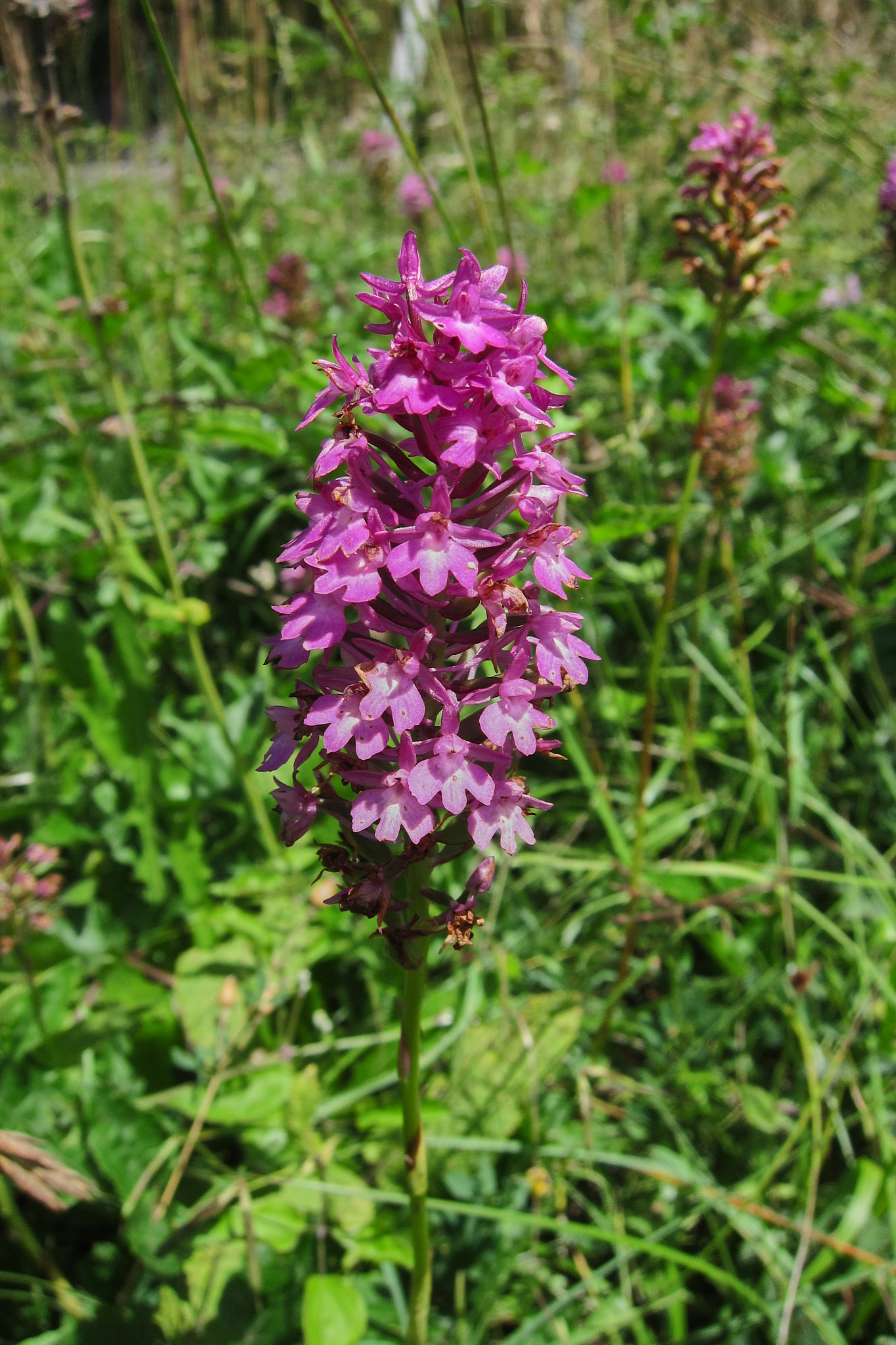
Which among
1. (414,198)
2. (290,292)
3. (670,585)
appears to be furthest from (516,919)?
(414,198)

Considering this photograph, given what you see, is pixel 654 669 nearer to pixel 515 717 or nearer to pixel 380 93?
pixel 515 717

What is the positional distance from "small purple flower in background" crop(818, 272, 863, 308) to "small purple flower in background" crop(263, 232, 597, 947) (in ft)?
16.2

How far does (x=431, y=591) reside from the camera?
1159 millimetres

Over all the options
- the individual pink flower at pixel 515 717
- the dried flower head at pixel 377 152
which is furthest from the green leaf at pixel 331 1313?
the dried flower head at pixel 377 152

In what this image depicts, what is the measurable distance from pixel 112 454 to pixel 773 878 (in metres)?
2.76

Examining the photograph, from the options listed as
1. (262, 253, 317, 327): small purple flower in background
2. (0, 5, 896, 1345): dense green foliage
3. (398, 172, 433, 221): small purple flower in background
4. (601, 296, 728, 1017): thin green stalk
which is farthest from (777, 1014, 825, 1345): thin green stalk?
(398, 172, 433, 221): small purple flower in background

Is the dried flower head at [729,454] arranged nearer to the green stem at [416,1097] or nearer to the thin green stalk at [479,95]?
the thin green stalk at [479,95]

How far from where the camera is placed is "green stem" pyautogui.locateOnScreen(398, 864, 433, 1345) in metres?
1.39

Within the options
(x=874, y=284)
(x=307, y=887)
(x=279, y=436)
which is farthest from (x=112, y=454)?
(x=874, y=284)

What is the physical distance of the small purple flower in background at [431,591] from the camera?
3.99ft

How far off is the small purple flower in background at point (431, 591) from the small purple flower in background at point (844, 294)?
4.95 meters

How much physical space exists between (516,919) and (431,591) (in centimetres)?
186

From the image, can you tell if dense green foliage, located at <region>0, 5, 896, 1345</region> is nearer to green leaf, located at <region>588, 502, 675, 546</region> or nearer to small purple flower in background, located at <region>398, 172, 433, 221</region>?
green leaf, located at <region>588, 502, 675, 546</region>

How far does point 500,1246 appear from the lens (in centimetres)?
209
